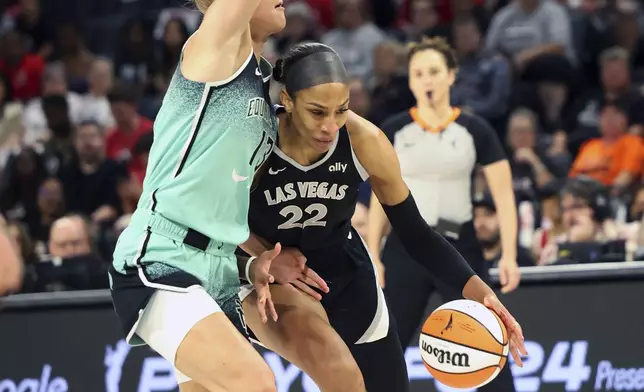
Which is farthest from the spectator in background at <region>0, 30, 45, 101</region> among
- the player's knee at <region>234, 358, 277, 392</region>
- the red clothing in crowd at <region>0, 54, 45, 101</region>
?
the player's knee at <region>234, 358, 277, 392</region>

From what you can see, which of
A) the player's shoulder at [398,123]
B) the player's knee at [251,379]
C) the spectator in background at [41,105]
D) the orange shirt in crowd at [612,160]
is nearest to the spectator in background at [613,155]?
the orange shirt in crowd at [612,160]

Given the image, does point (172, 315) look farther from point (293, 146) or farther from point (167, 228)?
point (293, 146)

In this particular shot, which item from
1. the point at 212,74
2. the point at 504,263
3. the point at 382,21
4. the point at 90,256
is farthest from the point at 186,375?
the point at 382,21

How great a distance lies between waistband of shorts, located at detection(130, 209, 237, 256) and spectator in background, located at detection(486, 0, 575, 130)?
6.48 metres

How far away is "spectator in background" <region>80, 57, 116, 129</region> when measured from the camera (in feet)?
36.1

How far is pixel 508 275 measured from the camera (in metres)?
5.96

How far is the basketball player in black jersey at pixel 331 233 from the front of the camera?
3969mm

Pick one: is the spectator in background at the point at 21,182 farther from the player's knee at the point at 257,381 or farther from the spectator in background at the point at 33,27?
the player's knee at the point at 257,381

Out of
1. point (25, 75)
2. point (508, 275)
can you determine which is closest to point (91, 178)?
Result: point (25, 75)

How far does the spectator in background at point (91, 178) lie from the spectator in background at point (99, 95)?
90cm

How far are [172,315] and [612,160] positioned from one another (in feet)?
19.1

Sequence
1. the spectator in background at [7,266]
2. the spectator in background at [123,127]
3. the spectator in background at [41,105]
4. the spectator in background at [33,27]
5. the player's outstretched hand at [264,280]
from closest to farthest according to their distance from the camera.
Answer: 1. the spectator in background at [7,266]
2. the player's outstretched hand at [264,280]
3. the spectator in background at [123,127]
4. the spectator in background at [41,105]
5. the spectator in background at [33,27]

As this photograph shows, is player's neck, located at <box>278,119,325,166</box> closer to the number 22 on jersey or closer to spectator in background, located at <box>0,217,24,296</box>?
the number 22 on jersey

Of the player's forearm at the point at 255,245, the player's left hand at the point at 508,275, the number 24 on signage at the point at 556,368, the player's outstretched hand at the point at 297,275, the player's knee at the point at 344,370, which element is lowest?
the number 24 on signage at the point at 556,368
